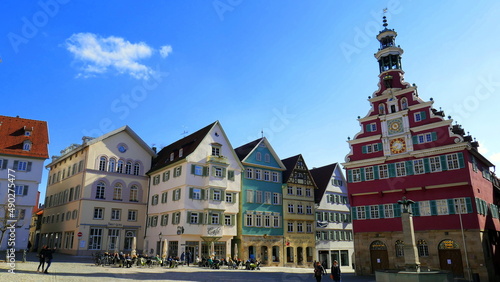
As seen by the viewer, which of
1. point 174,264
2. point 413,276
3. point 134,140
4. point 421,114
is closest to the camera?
point 413,276

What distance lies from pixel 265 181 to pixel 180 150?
11.7 metres

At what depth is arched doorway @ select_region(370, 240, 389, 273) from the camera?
36.7 meters

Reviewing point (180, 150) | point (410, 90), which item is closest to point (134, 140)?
point (180, 150)

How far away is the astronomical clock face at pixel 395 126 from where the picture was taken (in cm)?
3803

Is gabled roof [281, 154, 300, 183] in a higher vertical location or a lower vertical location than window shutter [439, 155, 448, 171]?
higher

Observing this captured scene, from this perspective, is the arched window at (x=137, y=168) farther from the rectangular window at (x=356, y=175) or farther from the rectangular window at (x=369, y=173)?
the rectangular window at (x=369, y=173)

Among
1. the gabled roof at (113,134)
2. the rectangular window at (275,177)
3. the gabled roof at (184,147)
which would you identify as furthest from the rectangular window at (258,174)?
the gabled roof at (113,134)

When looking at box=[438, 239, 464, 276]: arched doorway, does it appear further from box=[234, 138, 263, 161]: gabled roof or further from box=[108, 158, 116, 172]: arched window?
box=[108, 158, 116, 172]: arched window

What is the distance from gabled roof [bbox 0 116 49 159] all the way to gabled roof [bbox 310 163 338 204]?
35275mm

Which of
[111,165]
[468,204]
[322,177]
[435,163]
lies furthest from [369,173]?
[111,165]

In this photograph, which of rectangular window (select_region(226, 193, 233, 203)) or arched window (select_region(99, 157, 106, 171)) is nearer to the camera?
rectangular window (select_region(226, 193, 233, 203))

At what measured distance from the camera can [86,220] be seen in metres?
43.4

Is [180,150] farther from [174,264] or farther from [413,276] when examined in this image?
[413,276]

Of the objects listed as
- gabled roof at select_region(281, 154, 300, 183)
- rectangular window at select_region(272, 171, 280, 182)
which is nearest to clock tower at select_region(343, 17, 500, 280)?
gabled roof at select_region(281, 154, 300, 183)
